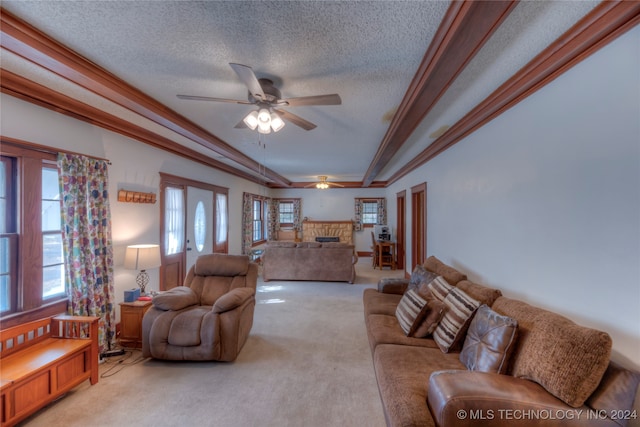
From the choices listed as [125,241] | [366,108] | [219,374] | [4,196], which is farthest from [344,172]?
[4,196]

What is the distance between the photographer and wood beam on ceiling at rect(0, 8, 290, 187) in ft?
5.16

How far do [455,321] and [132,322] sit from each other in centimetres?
326

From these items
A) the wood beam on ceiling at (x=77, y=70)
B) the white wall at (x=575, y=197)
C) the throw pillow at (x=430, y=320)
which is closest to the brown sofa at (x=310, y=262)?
the white wall at (x=575, y=197)

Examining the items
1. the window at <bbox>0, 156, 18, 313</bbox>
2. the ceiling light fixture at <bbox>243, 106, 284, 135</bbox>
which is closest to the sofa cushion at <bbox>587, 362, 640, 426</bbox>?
the ceiling light fixture at <bbox>243, 106, 284, 135</bbox>

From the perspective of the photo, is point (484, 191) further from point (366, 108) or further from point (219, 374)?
point (219, 374)

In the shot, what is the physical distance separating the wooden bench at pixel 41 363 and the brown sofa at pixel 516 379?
241 cm

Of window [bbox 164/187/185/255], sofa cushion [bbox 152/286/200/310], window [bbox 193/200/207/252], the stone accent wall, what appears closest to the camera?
sofa cushion [bbox 152/286/200/310]

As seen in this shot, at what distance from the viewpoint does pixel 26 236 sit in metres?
2.32

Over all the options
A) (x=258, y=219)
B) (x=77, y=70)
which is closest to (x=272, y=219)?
(x=258, y=219)

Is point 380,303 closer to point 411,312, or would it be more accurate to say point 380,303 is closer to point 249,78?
point 411,312

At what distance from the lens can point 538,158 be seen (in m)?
2.01

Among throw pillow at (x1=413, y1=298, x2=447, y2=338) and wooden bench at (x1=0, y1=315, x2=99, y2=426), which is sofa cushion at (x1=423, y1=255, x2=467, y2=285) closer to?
throw pillow at (x1=413, y1=298, x2=447, y2=338)

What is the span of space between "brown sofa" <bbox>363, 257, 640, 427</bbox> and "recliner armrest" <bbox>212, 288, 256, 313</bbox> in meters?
1.54

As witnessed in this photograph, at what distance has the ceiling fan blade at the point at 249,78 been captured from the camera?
1.60m
